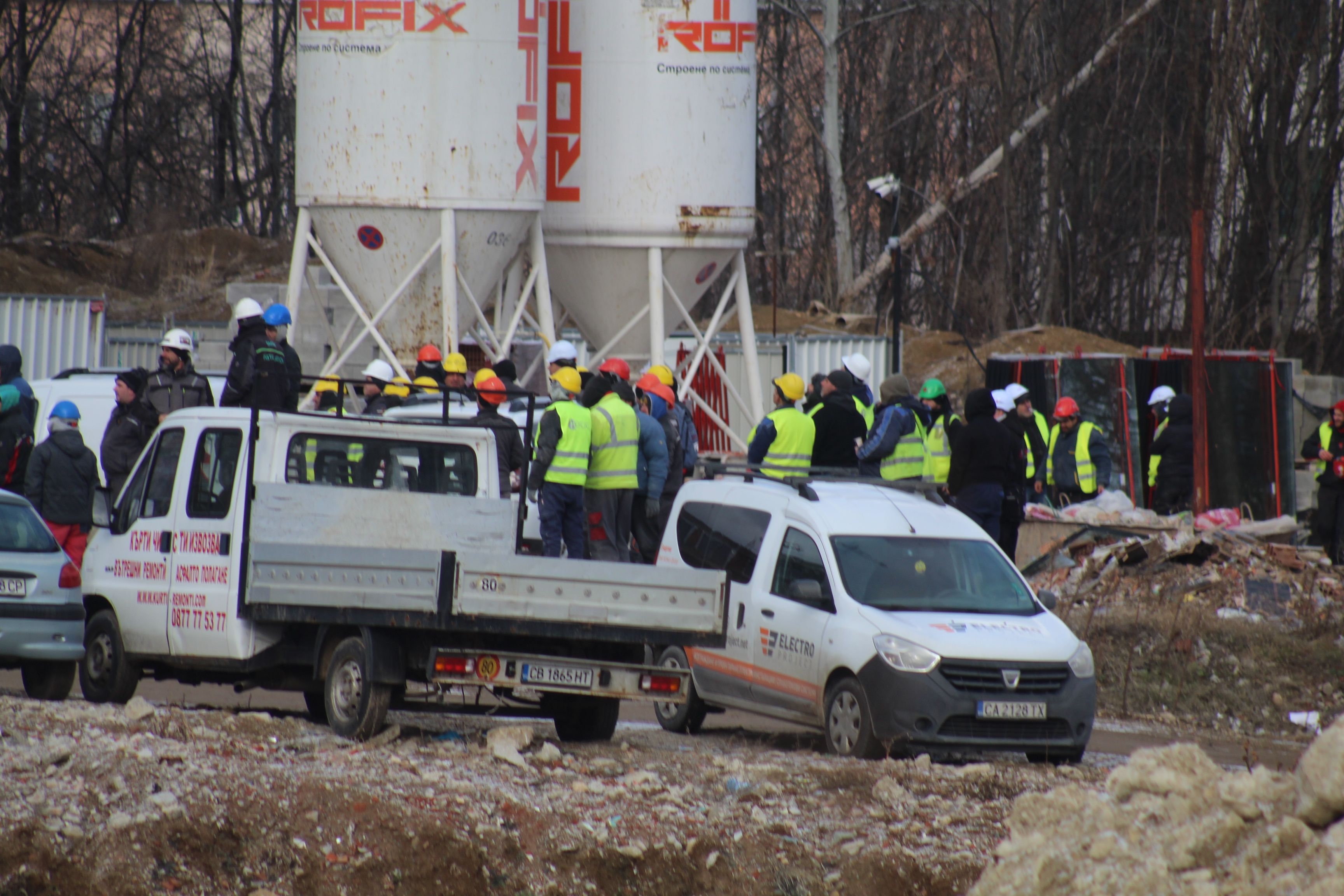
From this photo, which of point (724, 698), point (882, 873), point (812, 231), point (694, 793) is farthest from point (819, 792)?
point (812, 231)

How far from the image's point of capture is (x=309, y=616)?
30.5 ft

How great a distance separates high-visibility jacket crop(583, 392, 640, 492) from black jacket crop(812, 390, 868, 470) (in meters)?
2.22

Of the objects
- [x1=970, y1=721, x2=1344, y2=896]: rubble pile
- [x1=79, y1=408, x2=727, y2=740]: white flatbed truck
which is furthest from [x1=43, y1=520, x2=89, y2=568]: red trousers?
[x1=970, y1=721, x2=1344, y2=896]: rubble pile

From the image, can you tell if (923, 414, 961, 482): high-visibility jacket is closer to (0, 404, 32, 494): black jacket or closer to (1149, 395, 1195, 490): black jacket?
(1149, 395, 1195, 490): black jacket

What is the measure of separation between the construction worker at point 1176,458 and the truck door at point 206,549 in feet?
39.9

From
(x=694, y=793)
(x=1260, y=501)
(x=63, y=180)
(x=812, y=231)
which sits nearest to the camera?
(x=694, y=793)

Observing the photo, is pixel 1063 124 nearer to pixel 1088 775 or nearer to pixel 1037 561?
pixel 1037 561

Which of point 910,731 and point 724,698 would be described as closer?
point 910,731

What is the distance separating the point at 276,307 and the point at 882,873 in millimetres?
8501

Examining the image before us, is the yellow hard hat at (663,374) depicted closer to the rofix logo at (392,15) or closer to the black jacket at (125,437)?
the black jacket at (125,437)

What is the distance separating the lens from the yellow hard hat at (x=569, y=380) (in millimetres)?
14094

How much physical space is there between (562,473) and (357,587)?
379cm

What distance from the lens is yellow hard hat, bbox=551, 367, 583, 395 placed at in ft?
46.2

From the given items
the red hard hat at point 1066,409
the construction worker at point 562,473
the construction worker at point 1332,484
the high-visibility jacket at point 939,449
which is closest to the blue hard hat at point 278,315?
the construction worker at point 562,473
